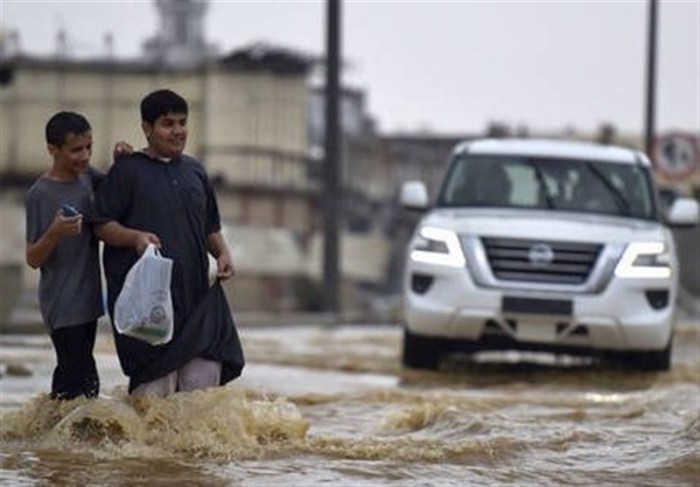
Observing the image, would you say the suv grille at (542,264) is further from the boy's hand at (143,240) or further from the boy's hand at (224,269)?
the boy's hand at (143,240)

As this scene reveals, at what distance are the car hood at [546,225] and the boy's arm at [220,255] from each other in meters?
5.49

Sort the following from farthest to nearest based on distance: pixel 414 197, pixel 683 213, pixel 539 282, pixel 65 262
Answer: pixel 683 213 → pixel 414 197 → pixel 539 282 → pixel 65 262

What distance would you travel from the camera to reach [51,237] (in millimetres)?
7801

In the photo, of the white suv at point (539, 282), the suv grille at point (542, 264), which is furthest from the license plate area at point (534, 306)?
the suv grille at point (542, 264)

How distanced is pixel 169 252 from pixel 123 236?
201 mm

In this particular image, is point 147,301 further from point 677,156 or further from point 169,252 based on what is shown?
point 677,156

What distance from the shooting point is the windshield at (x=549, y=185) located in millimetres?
14328

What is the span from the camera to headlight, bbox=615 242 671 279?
13.3 m

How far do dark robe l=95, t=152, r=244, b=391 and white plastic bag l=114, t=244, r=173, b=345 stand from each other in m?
0.17

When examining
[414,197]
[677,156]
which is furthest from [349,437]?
[677,156]

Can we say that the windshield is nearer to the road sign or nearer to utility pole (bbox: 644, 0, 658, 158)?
the road sign

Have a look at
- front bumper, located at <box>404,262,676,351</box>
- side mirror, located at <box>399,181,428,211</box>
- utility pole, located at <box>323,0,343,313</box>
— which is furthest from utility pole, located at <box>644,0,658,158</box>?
front bumper, located at <box>404,262,676,351</box>

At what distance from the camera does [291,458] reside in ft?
26.3

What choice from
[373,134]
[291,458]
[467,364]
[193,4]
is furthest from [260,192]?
[291,458]
